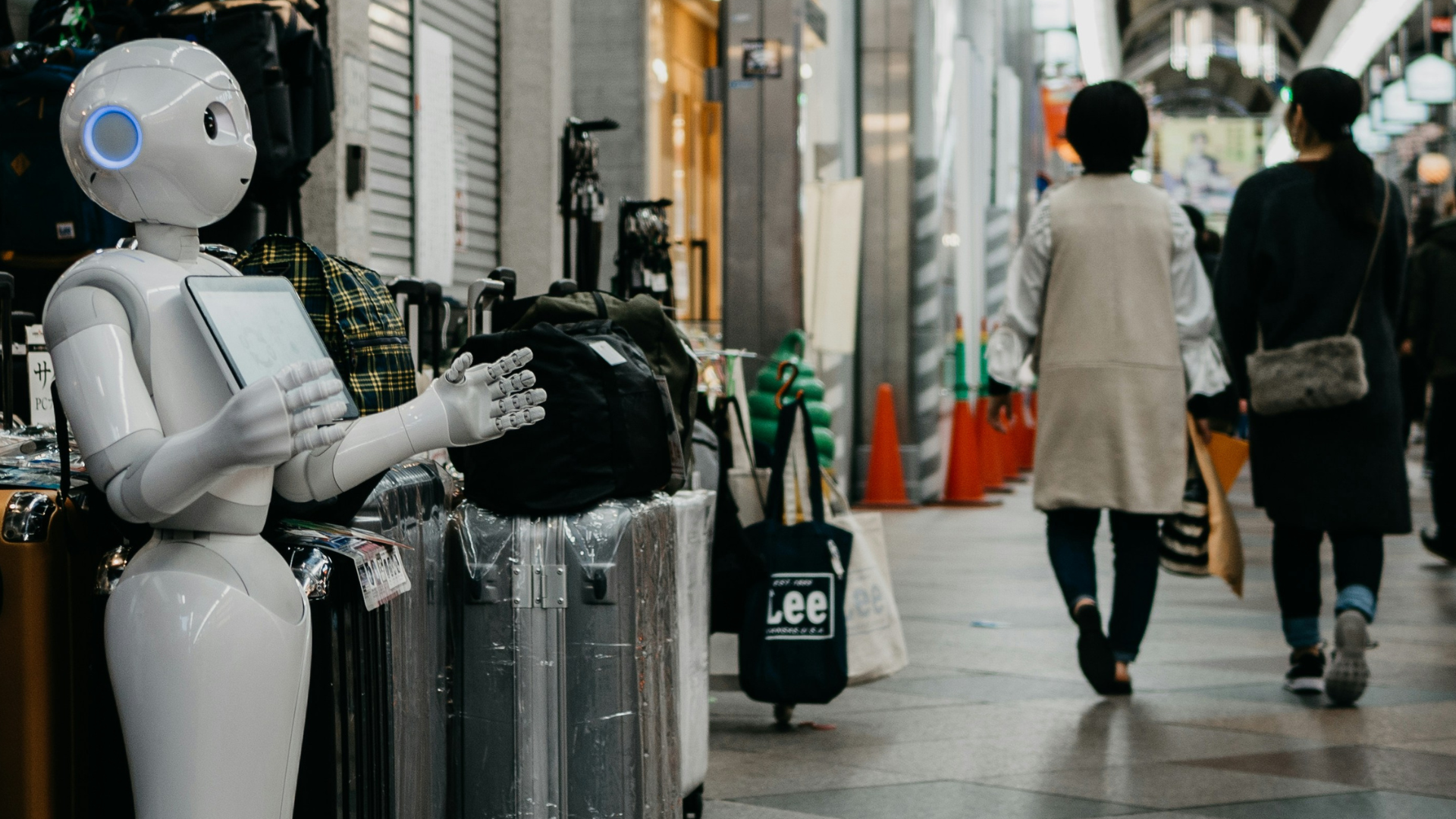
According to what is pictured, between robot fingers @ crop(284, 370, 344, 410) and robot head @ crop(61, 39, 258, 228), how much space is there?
1.28ft

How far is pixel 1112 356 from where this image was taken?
4746mm

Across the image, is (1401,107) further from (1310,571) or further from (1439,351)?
(1310,571)

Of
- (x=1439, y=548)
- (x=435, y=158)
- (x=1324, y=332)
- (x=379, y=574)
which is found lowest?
(x=1439, y=548)

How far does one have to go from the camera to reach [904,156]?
1192 cm

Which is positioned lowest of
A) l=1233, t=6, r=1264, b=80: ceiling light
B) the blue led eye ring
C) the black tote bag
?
the black tote bag

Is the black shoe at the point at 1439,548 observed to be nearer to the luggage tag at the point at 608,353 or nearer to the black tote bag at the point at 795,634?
the black tote bag at the point at 795,634

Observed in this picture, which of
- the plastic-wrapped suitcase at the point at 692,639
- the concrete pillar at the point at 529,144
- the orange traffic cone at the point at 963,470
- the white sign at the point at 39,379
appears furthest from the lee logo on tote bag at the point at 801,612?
the orange traffic cone at the point at 963,470

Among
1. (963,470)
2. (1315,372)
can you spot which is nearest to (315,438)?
(1315,372)

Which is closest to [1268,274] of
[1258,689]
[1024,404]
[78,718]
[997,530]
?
[1258,689]

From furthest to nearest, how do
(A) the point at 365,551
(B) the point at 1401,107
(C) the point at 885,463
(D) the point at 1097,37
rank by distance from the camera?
(D) the point at 1097,37, (B) the point at 1401,107, (C) the point at 885,463, (A) the point at 365,551

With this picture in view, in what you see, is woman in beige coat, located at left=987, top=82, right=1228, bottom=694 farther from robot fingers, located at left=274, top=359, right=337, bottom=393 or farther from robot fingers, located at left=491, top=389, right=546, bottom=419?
robot fingers, located at left=274, top=359, right=337, bottom=393

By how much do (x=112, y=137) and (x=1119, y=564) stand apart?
3549 millimetres

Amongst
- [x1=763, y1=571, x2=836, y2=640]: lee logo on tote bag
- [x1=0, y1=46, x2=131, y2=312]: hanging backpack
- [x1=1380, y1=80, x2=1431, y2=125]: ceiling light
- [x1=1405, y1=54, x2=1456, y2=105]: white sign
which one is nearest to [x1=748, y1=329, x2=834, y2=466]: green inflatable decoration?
[x1=763, y1=571, x2=836, y2=640]: lee logo on tote bag

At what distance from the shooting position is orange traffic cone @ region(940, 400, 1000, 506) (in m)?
12.2
